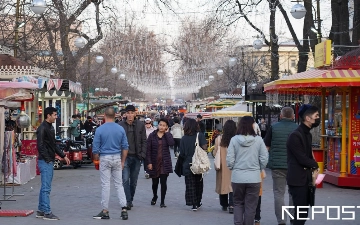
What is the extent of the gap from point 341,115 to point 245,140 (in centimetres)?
846

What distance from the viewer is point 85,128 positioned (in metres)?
30.9

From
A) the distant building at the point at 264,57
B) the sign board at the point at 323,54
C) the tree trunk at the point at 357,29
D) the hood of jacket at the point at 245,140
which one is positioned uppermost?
the distant building at the point at 264,57

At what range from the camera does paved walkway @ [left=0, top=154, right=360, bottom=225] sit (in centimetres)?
1166

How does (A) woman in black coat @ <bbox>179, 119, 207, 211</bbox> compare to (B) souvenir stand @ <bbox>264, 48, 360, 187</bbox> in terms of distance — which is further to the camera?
(B) souvenir stand @ <bbox>264, 48, 360, 187</bbox>

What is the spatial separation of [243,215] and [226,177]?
7.30 ft

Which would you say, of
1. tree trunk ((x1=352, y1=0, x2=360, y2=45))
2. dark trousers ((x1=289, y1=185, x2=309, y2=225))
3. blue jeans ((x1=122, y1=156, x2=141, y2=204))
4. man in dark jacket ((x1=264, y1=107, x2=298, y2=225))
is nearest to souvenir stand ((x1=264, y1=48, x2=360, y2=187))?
blue jeans ((x1=122, y1=156, x2=141, y2=204))

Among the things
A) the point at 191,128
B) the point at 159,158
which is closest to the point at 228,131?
the point at 191,128

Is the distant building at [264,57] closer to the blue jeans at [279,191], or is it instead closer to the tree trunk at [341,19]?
the tree trunk at [341,19]

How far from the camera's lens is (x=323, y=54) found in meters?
18.1

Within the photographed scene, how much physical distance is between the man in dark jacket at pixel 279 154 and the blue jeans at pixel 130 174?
303 centimetres

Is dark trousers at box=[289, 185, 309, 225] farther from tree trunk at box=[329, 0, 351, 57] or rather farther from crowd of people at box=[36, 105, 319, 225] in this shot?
tree trunk at box=[329, 0, 351, 57]

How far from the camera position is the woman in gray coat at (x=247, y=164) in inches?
373

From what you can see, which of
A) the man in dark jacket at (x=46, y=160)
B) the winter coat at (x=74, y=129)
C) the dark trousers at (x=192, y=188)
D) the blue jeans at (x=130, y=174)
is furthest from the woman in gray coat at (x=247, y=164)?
the winter coat at (x=74, y=129)

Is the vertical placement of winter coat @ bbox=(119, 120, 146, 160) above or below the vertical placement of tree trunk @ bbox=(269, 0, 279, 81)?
below
